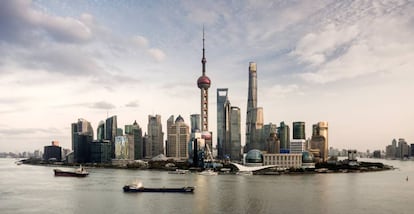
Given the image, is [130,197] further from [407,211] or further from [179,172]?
[179,172]

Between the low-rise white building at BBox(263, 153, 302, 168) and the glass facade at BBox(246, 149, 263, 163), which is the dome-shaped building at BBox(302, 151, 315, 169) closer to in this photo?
the low-rise white building at BBox(263, 153, 302, 168)

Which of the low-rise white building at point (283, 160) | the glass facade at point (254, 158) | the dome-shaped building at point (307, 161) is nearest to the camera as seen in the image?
the glass facade at point (254, 158)

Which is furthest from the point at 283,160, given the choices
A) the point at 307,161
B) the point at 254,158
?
the point at 254,158

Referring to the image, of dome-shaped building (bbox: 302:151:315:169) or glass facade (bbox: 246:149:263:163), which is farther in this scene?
dome-shaped building (bbox: 302:151:315:169)

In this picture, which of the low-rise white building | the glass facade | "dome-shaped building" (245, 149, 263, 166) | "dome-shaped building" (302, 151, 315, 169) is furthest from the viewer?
"dome-shaped building" (302, 151, 315, 169)

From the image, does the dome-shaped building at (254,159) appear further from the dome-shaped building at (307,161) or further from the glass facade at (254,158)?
the dome-shaped building at (307,161)

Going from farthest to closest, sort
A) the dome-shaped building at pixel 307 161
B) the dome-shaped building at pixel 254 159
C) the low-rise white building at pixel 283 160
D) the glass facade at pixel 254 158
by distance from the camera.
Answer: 1. the dome-shaped building at pixel 307 161
2. the low-rise white building at pixel 283 160
3. the glass facade at pixel 254 158
4. the dome-shaped building at pixel 254 159

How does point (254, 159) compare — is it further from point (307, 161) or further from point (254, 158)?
point (307, 161)

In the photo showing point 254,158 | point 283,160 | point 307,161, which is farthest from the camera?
point 307,161

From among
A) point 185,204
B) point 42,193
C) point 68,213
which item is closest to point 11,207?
point 68,213

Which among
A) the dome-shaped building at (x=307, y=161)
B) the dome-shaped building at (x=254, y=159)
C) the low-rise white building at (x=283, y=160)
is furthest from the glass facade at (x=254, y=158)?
the dome-shaped building at (x=307, y=161)

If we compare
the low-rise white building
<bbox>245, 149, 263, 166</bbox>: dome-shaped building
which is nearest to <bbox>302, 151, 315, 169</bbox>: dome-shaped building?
the low-rise white building
